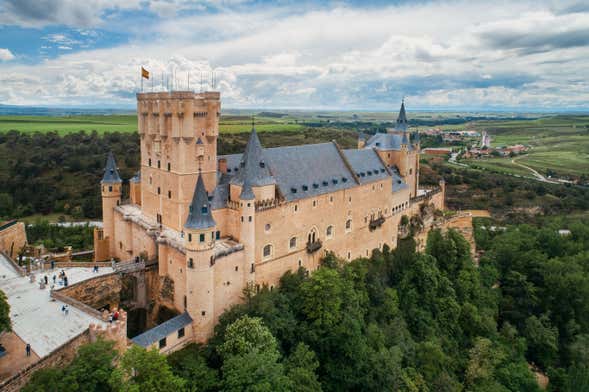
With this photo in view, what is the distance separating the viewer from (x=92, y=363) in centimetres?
2500

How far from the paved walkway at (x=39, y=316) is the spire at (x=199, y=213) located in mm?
10277

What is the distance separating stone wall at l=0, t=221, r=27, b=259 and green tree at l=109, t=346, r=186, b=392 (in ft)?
96.3

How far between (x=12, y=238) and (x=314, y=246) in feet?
117

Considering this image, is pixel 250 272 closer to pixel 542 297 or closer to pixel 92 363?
pixel 92 363

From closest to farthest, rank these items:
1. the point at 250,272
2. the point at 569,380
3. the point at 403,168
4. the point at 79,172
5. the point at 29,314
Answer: the point at 29,314, the point at 250,272, the point at 569,380, the point at 403,168, the point at 79,172

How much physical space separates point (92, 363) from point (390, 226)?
142ft

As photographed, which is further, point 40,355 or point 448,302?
point 448,302

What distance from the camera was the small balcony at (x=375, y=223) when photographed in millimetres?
54794

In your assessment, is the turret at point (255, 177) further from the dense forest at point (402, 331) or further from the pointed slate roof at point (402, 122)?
the pointed slate roof at point (402, 122)

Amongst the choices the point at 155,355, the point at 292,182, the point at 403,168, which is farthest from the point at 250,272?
the point at 403,168

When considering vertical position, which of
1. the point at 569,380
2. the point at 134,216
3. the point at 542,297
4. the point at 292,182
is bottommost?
the point at 569,380

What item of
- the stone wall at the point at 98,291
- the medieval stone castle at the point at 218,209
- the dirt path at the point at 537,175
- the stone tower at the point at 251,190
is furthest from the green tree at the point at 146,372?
the dirt path at the point at 537,175

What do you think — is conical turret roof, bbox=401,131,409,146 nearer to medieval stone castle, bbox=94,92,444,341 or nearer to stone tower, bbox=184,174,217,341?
medieval stone castle, bbox=94,92,444,341

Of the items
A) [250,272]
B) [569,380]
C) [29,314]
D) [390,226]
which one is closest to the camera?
[29,314]
